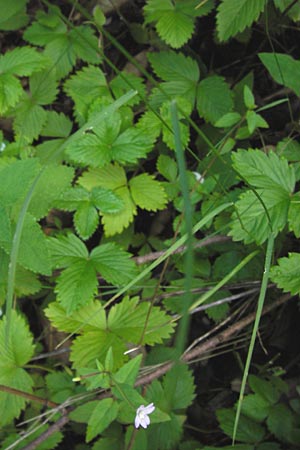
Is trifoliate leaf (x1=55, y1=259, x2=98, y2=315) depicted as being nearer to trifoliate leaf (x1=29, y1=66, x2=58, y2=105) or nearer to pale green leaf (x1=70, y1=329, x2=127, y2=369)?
pale green leaf (x1=70, y1=329, x2=127, y2=369)

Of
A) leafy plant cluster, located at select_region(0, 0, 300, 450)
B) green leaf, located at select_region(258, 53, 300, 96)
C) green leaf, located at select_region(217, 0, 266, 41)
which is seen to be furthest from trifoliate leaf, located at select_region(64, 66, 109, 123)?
green leaf, located at select_region(258, 53, 300, 96)

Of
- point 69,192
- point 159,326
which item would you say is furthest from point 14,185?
point 159,326

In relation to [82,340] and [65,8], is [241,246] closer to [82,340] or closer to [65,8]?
[82,340]

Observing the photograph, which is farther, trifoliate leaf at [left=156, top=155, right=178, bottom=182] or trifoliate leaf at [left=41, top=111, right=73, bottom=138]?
trifoliate leaf at [left=41, top=111, right=73, bottom=138]

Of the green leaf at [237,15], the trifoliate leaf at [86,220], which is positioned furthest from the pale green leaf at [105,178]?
the green leaf at [237,15]

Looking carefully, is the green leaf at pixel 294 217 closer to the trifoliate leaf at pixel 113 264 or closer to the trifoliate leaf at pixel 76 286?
the trifoliate leaf at pixel 113 264
